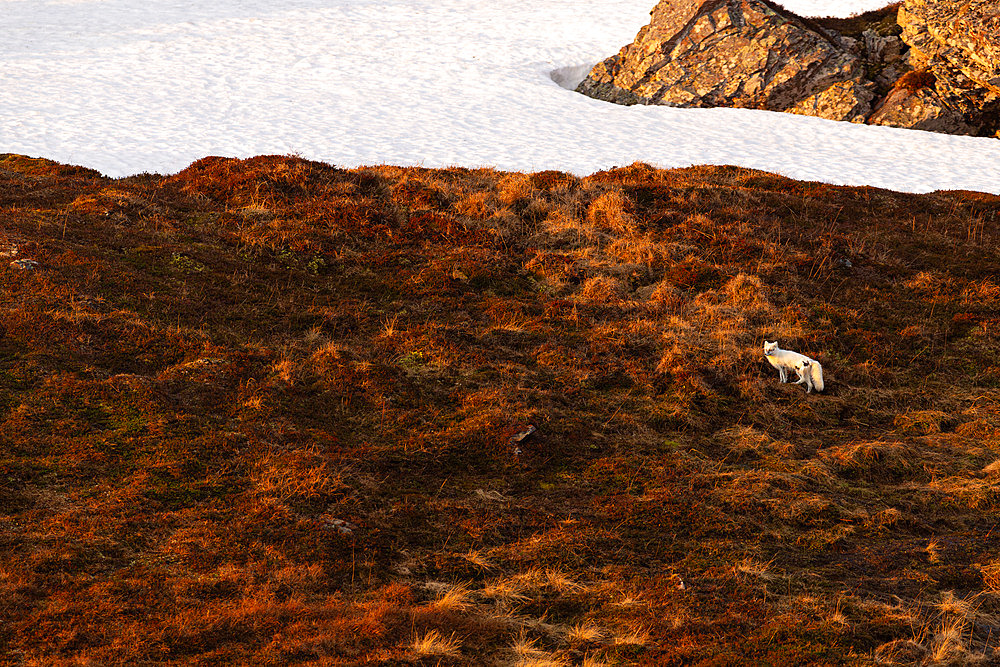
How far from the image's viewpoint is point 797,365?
12586mm

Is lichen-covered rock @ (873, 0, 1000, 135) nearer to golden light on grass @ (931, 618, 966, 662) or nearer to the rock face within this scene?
the rock face

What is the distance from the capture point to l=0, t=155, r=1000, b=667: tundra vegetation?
697 cm

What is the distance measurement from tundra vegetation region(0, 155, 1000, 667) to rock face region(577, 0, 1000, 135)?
19.9 m

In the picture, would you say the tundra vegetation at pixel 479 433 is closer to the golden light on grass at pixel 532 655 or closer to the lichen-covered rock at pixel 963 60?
the golden light on grass at pixel 532 655

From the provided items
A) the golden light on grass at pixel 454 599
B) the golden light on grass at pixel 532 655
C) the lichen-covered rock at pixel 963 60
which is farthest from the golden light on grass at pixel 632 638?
the lichen-covered rock at pixel 963 60

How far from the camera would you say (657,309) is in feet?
49.0

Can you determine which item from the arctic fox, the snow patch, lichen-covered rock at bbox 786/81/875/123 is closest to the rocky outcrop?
lichen-covered rock at bbox 786/81/875/123

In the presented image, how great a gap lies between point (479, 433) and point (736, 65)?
33963 mm

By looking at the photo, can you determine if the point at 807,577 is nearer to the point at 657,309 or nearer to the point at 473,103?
the point at 657,309

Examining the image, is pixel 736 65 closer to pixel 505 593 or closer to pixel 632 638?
pixel 505 593

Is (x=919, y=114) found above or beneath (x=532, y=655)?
above

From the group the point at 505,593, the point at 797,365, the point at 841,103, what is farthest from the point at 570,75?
the point at 505,593

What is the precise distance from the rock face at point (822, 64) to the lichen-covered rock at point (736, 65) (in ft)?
0.17

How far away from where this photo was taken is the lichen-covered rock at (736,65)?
121 ft
